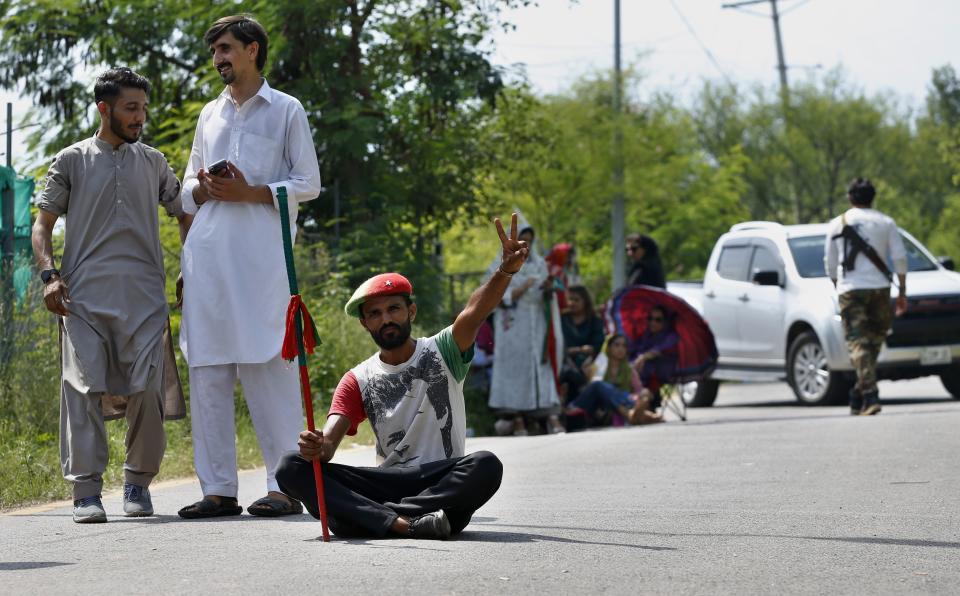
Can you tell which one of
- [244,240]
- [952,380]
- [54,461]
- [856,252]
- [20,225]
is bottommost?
[952,380]

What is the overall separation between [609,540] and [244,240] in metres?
2.33

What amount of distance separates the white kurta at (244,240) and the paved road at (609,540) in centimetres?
86

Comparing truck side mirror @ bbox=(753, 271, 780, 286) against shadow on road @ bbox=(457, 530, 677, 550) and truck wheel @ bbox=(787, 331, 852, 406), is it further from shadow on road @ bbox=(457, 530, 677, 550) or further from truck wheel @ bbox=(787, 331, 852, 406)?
shadow on road @ bbox=(457, 530, 677, 550)

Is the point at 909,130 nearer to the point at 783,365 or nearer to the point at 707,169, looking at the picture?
the point at 707,169

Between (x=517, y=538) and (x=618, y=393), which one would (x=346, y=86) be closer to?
(x=618, y=393)

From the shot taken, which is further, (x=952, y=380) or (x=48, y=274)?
(x=952, y=380)

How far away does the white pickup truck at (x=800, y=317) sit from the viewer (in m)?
17.6

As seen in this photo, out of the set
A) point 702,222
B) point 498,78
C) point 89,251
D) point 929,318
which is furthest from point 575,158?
point 89,251

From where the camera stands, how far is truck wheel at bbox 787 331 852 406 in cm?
1819

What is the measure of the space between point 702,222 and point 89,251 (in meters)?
40.1

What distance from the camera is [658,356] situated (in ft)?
56.7

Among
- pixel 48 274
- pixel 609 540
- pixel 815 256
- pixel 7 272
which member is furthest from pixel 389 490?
pixel 815 256

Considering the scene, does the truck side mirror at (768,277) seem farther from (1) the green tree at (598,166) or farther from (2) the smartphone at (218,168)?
(1) the green tree at (598,166)

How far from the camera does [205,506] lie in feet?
26.4
